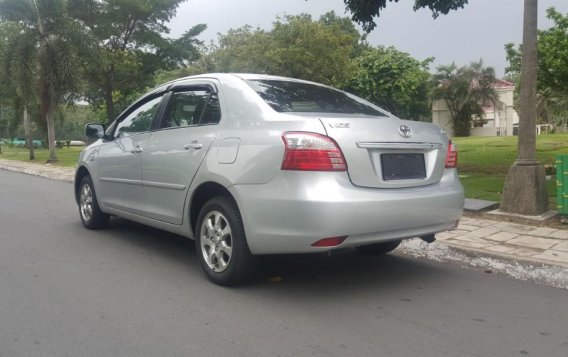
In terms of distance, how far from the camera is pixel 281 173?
368 cm

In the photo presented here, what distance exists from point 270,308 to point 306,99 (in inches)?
70.9

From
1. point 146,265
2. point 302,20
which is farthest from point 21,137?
point 146,265

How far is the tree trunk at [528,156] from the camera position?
22.0 ft

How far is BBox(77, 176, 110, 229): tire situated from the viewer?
6.40 m

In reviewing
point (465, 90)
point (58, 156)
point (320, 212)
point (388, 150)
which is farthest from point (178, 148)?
point (465, 90)

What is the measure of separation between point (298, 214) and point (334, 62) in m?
22.7

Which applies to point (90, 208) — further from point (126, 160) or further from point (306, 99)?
point (306, 99)

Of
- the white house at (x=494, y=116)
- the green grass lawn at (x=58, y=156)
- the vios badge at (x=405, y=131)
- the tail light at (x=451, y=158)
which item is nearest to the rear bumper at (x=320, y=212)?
the vios badge at (x=405, y=131)

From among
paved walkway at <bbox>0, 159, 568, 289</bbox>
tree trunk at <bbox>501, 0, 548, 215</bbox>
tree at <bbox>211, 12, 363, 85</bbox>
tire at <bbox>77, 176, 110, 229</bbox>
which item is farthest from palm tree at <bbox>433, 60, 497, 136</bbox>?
tire at <bbox>77, 176, 110, 229</bbox>

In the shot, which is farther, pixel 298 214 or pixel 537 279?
pixel 537 279

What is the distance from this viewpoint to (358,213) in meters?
3.64

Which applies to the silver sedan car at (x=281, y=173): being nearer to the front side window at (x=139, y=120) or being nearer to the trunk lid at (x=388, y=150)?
the trunk lid at (x=388, y=150)

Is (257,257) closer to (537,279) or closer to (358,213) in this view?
(358,213)

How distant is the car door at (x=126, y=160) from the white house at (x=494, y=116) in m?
43.5
